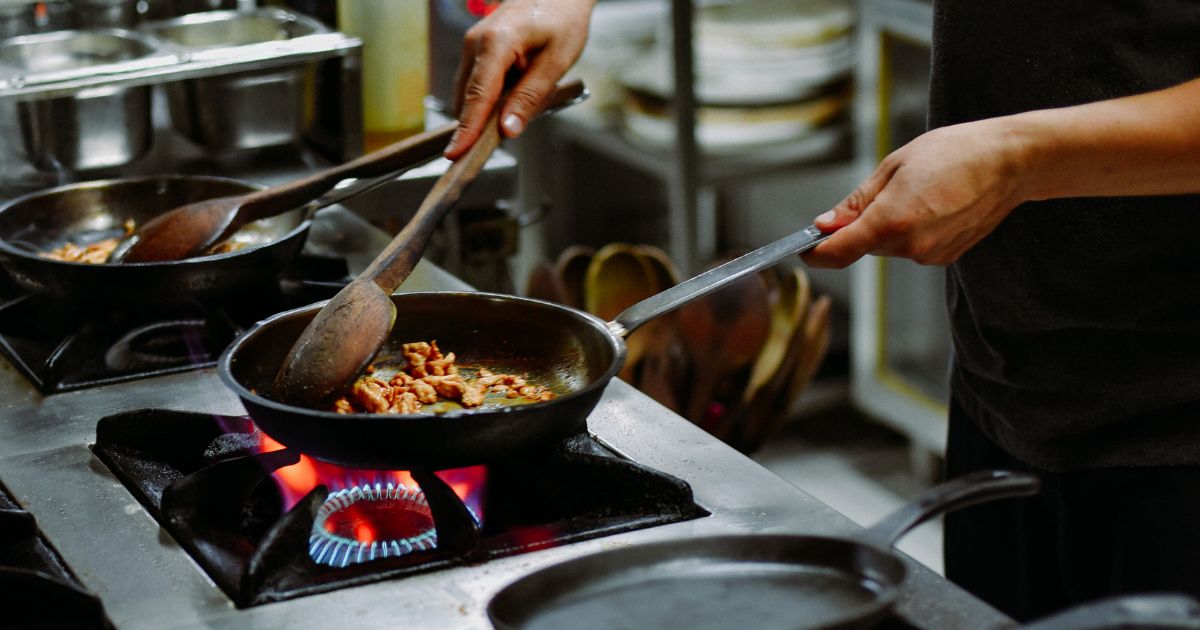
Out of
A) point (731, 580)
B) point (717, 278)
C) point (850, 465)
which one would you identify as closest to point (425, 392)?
Answer: point (717, 278)

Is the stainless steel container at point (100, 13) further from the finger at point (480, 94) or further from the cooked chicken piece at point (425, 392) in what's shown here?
the cooked chicken piece at point (425, 392)

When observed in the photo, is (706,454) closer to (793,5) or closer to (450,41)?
(450,41)

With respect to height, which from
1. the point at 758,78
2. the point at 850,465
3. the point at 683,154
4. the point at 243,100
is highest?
the point at 243,100

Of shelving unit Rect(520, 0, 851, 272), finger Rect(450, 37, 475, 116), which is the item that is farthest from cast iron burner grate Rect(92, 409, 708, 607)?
shelving unit Rect(520, 0, 851, 272)

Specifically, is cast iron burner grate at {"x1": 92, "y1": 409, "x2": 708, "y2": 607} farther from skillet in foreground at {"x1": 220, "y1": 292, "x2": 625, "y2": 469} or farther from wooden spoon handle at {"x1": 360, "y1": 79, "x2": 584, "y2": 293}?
wooden spoon handle at {"x1": 360, "y1": 79, "x2": 584, "y2": 293}

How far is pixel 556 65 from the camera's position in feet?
4.40

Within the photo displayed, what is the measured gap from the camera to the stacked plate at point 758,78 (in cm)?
276

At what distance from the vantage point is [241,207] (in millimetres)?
1297

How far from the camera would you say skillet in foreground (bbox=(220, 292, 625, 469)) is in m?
0.88

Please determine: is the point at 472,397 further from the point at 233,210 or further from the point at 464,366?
the point at 233,210

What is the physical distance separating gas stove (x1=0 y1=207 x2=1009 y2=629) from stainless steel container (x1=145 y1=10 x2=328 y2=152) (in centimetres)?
58

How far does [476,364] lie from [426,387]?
95mm

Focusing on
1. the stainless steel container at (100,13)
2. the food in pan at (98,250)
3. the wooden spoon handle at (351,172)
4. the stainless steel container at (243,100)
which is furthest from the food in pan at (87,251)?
the stainless steel container at (100,13)

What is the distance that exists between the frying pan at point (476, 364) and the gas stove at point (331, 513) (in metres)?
0.04
